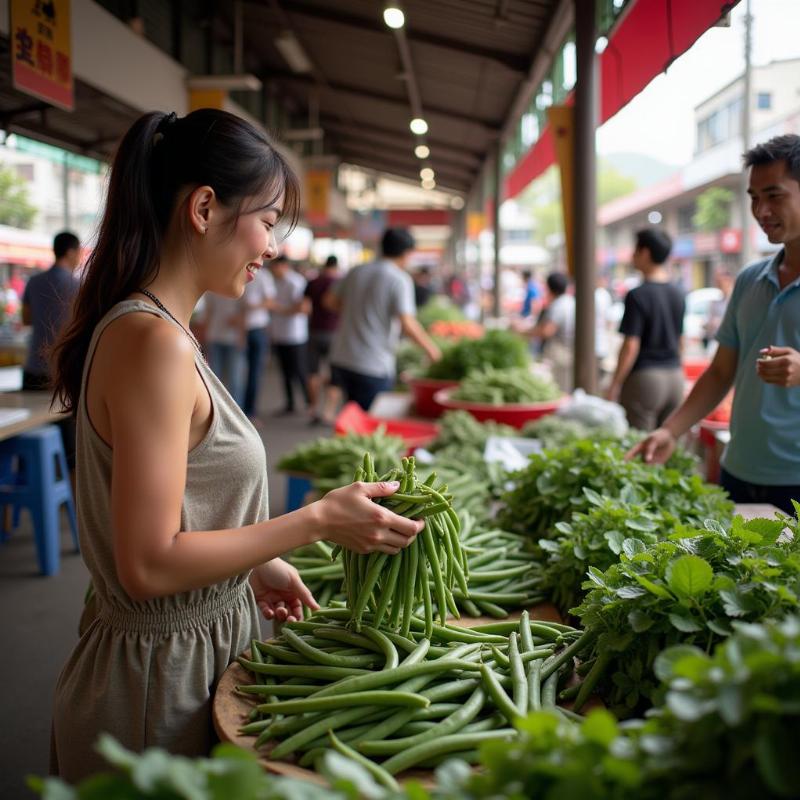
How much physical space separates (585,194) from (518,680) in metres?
5.04

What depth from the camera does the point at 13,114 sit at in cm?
710

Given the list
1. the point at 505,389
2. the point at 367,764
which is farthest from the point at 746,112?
the point at 367,764

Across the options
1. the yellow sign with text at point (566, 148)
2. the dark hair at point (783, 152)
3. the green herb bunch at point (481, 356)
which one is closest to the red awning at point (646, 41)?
the yellow sign with text at point (566, 148)

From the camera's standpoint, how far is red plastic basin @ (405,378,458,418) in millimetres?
6402

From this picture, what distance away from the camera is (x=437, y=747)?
4.79 ft

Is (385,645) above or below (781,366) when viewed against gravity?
below

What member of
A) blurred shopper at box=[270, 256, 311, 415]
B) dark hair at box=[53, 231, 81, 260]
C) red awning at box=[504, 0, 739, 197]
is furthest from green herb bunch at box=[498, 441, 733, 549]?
blurred shopper at box=[270, 256, 311, 415]

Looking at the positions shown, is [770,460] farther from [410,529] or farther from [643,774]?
[643,774]

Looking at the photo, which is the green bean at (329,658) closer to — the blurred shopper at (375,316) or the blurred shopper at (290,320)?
the blurred shopper at (375,316)

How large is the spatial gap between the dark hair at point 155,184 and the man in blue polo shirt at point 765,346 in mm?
1988

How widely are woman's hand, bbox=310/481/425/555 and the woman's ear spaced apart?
62cm

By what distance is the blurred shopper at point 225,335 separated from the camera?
941 cm

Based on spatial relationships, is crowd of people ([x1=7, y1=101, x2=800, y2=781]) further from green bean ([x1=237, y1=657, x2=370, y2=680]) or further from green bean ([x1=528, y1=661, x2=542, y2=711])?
green bean ([x1=528, y1=661, x2=542, y2=711])

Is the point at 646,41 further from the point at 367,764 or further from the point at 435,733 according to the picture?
the point at 367,764
